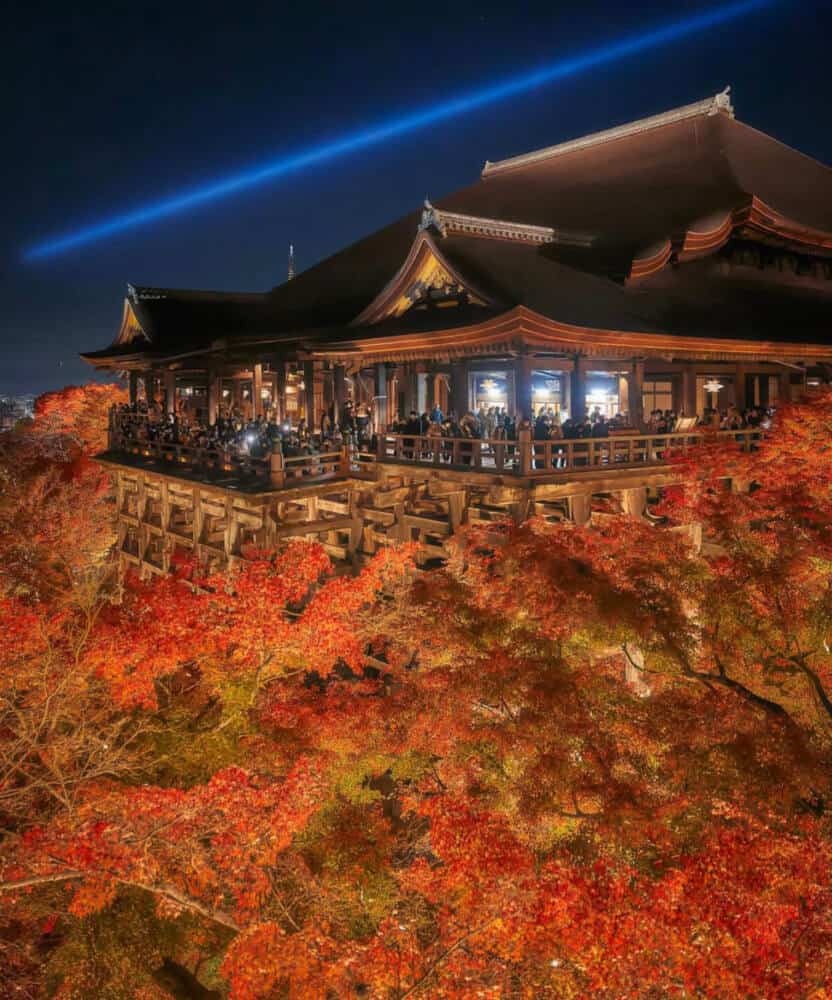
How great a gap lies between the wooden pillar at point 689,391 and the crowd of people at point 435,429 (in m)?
0.49

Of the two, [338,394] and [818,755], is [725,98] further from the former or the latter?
[818,755]

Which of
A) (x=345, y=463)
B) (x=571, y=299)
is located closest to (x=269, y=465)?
(x=345, y=463)

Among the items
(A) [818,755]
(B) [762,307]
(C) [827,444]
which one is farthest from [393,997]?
(B) [762,307]

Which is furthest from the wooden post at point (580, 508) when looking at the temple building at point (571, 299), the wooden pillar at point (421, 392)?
the wooden pillar at point (421, 392)

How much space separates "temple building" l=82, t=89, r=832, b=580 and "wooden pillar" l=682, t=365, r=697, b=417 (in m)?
0.04

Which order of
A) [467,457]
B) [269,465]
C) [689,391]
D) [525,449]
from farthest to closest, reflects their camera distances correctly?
[689,391] < [269,465] < [467,457] < [525,449]

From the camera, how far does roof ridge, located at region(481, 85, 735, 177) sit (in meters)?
31.3

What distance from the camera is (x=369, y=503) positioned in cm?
1941

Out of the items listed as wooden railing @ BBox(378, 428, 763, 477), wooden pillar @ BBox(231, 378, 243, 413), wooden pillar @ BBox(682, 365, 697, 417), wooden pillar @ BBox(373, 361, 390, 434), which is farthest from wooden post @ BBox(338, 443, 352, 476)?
wooden pillar @ BBox(231, 378, 243, 413)

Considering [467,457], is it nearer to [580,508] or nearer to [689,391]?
[580,508]

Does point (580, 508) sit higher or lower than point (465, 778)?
higher

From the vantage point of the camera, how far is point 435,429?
17.9m

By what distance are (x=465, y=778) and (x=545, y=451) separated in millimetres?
7000

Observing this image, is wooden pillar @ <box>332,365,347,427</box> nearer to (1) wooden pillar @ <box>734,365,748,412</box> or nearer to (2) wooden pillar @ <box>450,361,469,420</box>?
(2) wooden pillar @ <box>450,361,469,420</box>
